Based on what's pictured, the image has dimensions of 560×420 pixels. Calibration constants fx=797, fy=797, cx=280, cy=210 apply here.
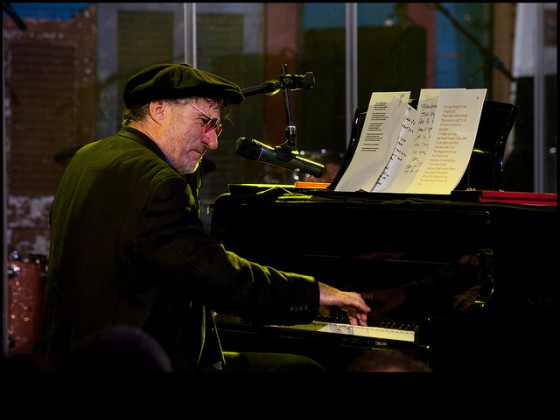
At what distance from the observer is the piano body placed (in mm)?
2342

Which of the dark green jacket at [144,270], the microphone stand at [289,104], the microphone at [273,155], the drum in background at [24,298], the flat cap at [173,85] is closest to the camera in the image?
the dark green jacket at [144,270]

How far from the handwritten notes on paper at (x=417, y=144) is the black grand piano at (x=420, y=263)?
98mm

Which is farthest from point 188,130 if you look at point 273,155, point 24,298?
point 24,298

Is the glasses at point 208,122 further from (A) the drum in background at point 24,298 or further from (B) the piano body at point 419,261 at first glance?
(A) the drum in background at point 24,298

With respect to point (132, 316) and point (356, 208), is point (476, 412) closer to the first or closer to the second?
point (132, 316)

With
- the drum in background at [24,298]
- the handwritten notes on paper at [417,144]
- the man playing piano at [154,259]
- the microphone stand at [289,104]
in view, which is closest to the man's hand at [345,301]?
the man playing piano at [154,259]

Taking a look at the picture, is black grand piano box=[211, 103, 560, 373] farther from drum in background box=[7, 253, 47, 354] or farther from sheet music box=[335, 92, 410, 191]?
drum in background box=[7, 253, 47, 354]

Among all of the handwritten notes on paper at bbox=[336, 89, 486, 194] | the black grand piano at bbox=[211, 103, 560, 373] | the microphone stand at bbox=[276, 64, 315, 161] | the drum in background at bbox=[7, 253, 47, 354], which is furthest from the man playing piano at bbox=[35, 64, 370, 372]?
the drum in background at bbox=[7, 253, 47, 354]

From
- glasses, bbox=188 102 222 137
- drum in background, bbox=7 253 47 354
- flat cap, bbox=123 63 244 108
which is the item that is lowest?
drum in background, bbox=7 253 47 354

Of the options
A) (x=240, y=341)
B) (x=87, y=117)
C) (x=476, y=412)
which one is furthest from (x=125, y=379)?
(x=87, y=117)

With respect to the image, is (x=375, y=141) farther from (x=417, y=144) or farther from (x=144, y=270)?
(x=144, y=270)

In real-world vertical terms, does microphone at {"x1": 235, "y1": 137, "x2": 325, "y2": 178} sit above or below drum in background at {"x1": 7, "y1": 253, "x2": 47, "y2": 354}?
above

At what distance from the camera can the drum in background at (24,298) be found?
5133 millimetres

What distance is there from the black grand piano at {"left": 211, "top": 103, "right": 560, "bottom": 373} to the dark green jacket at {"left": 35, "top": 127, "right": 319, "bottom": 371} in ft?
0.96
